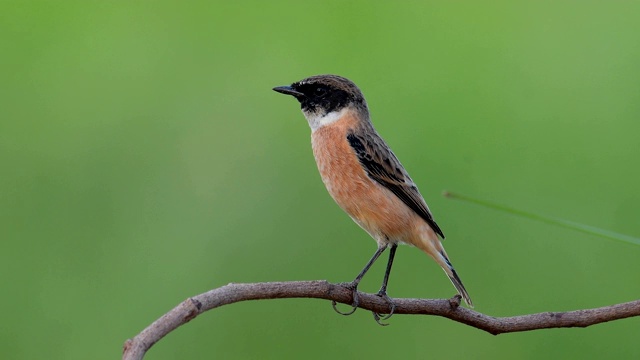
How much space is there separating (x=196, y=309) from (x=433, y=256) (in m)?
1.23

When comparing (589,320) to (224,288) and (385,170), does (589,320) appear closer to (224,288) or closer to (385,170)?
(224,288)

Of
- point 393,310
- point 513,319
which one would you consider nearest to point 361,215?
point 393,310

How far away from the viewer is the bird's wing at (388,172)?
2.54m

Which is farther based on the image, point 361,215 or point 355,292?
point 361,215

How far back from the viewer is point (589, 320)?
1654 mm

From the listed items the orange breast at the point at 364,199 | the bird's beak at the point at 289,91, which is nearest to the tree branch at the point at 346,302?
the orange breast at the point at 364,199

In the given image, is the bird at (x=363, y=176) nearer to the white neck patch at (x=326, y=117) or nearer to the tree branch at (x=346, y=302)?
the white neck patch at (x=326, y=117)

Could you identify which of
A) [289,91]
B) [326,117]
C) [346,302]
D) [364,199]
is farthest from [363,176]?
[346,302]

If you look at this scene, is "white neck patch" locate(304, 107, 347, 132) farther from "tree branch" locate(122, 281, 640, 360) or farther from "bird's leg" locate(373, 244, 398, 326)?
"tree branch" locate(122, 281, 640, 360)

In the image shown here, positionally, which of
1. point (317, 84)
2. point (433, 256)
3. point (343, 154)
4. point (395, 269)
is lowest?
point (395, 269)

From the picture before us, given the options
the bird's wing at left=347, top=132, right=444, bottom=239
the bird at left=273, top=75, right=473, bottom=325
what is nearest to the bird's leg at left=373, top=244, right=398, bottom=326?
the bird at left=273, top=75, right=473, bottom=325

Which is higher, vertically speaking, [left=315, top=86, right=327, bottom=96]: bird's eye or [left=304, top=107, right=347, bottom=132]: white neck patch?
[left=315, top=86, right=327, bottom=96]: bird's eye

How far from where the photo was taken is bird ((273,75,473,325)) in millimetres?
2514

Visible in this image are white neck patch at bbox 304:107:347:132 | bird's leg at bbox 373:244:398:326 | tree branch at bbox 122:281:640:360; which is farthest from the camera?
white neck patch at bbox 304:107:347:132
